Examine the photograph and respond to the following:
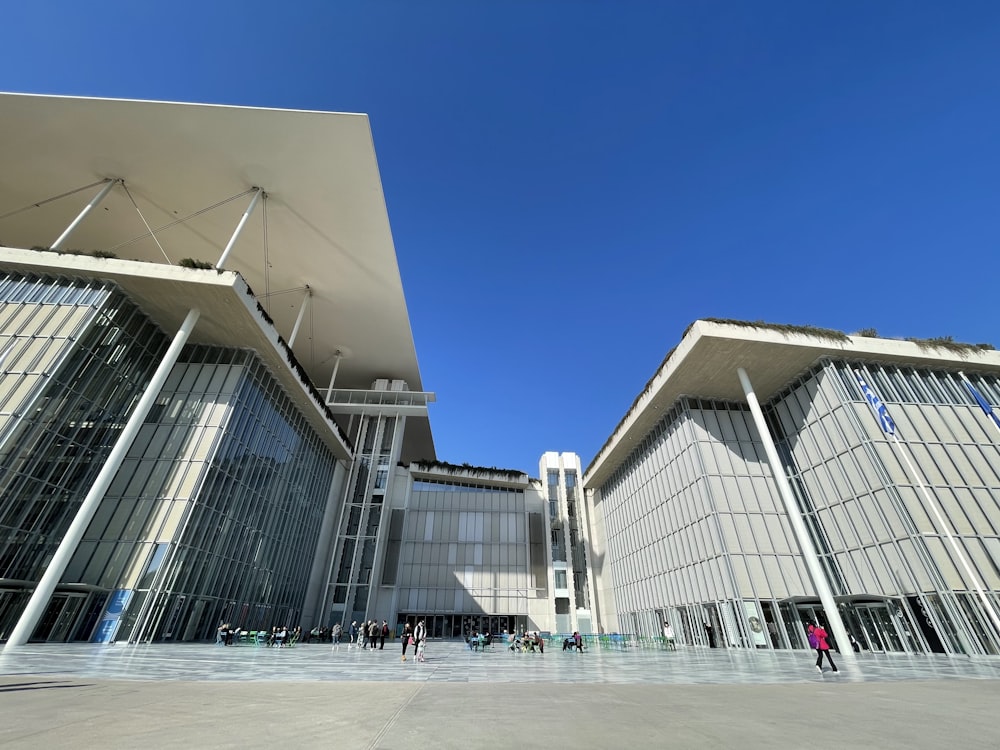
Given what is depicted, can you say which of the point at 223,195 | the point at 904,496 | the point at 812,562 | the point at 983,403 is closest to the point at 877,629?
the point at 812,562

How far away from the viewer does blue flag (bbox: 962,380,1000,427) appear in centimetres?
2169

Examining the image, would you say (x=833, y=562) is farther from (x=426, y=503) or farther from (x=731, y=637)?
(x=426, y=503)

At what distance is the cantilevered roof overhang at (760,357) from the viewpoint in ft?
72.1

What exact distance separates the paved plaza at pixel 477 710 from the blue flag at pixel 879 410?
13.3 metres

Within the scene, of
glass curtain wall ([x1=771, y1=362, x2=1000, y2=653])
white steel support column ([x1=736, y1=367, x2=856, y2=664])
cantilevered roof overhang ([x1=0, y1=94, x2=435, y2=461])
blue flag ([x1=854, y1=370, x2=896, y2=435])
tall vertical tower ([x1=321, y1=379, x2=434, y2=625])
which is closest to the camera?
glass curtain wall ([x1=771, y1=362, x2=1000, y2=653])

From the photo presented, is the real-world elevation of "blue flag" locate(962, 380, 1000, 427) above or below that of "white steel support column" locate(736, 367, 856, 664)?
above

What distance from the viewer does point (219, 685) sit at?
285 inches

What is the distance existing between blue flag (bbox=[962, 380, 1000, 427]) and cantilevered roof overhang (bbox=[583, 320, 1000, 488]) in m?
1.19

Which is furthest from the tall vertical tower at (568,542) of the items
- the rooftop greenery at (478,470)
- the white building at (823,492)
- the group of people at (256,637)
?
the group of people at (256,637)

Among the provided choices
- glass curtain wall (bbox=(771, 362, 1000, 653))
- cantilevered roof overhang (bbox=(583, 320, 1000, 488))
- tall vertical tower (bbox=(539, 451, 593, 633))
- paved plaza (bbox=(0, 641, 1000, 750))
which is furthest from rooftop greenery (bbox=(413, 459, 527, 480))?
paved plaza (bbox=(0, 641, 1000, 750))

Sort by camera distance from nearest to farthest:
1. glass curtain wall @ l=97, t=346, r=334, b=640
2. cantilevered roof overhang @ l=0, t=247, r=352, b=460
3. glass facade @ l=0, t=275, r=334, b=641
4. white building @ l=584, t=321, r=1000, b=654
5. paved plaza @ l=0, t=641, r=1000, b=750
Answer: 1. paved plaza @ l=0, t=641, r=1000, b=750
2. glass facade @ l=0, t=275, r=334, b=641
3. white building @ l=584, t=321, r=1000, b=654
4. glass curtain wall @ l=97, t=346, r=334, b=640
5. cantilevered roof overhang @ l=0, t=247, r=352, b=460

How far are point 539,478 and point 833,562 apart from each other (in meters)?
24.1

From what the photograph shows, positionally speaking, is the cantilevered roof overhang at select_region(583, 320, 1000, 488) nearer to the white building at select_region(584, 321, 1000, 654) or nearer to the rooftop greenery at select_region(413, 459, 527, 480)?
the white building at select_region(584, 321, 1000, 654)

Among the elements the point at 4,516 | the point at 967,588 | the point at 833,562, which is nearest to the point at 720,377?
the point at 833,562
